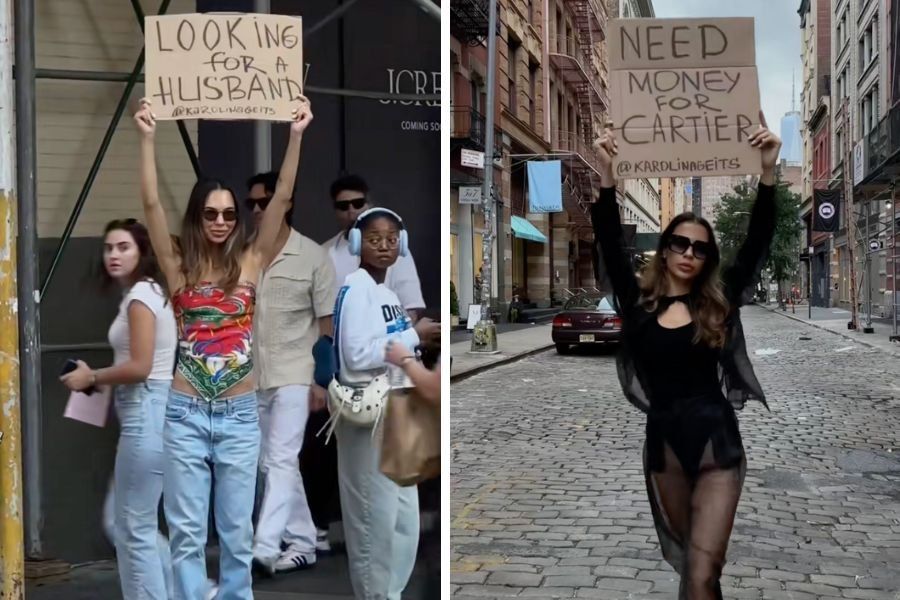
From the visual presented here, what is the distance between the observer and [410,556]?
3.54 metres

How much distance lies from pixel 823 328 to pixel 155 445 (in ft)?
9.04

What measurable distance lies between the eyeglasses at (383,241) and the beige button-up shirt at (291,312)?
17 centimetres

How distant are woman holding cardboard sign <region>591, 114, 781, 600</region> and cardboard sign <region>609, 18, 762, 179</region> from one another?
7 cm

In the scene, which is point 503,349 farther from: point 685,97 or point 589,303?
point 685,97

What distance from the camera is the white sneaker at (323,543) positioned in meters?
3.58

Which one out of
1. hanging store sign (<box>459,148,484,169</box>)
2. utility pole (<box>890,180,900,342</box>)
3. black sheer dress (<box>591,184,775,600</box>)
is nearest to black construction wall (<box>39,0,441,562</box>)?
hanging store sign (<box>459,148,484,169</box>)

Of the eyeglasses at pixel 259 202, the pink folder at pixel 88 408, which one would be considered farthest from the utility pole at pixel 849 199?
the pink folder at pixel 88 408

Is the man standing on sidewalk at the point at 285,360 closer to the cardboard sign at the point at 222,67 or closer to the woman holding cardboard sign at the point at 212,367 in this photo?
the woman holding cardboard sign at the point at 212,367

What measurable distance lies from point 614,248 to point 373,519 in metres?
1.32

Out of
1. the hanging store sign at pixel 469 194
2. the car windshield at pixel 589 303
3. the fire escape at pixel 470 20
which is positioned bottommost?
the car windshield at pixel 589 303

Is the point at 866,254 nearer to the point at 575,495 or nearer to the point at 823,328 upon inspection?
the point at 823,328

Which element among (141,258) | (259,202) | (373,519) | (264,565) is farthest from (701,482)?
(141,258)

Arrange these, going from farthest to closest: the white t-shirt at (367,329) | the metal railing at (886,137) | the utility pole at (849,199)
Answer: the utility pole at (849,199) → the metal railing at (886,137) → the white t-shirt at (367,329)

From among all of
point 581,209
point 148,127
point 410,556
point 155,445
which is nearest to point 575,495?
point 410,556
